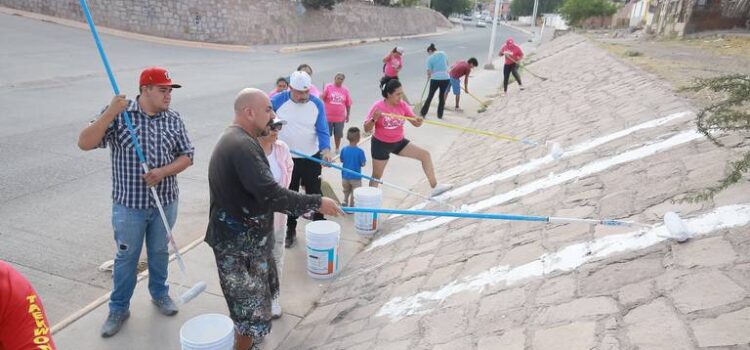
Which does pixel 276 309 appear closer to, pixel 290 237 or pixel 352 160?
pixel 290 237

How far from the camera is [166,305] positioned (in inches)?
155

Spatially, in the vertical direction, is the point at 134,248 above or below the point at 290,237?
above

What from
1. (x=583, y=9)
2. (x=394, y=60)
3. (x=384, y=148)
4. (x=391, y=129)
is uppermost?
(x=583, y=9)

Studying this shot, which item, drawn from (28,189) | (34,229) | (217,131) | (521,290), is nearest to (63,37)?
(217,131)

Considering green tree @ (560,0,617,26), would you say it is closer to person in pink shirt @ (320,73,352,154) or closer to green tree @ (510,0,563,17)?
person in pink shirt @ (320,73,352,154)

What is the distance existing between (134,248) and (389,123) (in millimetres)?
3265

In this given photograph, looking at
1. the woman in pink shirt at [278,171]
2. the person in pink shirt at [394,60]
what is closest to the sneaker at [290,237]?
the woman in pink shirt at [278,171]

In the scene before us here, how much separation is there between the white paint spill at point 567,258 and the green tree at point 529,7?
83.2 metres

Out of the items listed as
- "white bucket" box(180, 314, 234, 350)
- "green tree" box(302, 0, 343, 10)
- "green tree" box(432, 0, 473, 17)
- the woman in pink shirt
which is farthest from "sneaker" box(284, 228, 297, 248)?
"green tree" box(432, 0, 473, 17)

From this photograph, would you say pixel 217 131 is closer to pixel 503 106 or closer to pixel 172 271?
pixel 172 271

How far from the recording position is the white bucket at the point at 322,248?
4.49 metres

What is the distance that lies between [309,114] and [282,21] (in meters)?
25.9

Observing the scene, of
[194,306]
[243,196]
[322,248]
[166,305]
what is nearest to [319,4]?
[322,248]

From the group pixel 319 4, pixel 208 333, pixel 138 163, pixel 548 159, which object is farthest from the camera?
pixel 319 4
